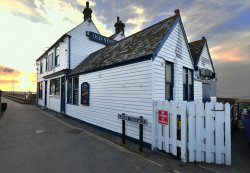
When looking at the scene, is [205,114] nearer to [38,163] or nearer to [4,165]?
[38,163]

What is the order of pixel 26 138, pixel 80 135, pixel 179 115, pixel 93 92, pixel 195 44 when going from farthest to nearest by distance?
pixel 195 44 < pixel 93 92 < pixel 80 135 < pixel 26 138 < pixel 179 115

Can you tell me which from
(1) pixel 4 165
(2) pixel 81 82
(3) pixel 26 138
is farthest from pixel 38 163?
(2) pixel 81 82

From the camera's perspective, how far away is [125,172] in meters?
5.38

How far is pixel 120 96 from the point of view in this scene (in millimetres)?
9336

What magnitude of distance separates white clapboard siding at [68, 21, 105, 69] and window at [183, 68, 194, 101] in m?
10.4

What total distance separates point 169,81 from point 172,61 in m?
1.09

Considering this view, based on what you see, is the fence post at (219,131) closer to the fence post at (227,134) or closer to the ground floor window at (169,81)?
the fence post at (227,134)

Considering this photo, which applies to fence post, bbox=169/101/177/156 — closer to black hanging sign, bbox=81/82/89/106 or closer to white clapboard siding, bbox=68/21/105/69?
black hanging sign, bbox=81/82/89/106

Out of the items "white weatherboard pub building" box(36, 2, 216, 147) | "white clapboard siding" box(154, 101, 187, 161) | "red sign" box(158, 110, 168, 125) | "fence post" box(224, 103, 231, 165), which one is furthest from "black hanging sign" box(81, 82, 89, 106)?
"fence post" box(224, 103, 231, 165)

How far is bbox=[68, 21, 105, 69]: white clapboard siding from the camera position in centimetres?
1733

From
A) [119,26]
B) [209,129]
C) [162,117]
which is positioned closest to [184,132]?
[209,129]

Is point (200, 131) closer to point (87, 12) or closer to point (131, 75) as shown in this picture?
point (131, 75)

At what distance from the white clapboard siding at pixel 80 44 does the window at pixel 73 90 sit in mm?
1943

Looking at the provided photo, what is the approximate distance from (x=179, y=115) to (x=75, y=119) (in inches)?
393
